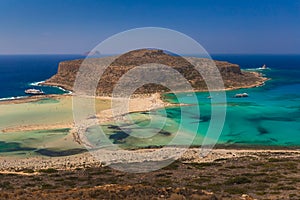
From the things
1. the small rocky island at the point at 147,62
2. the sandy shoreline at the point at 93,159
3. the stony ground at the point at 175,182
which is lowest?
the sandy shoreline at the point at 93,159

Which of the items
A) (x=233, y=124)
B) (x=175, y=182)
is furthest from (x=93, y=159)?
(x=233, y=124)

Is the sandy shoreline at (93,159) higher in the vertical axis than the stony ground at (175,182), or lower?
lower

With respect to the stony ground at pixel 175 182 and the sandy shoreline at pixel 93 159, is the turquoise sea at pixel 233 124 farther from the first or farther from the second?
the stony ground at pixel 175 182

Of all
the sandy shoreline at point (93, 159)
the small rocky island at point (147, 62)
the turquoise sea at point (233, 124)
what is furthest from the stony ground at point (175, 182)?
the small rocky island at point (147, 62)

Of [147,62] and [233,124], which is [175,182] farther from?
[147,62]

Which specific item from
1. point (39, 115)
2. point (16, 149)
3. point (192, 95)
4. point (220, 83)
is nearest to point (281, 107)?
point (192, 95)
